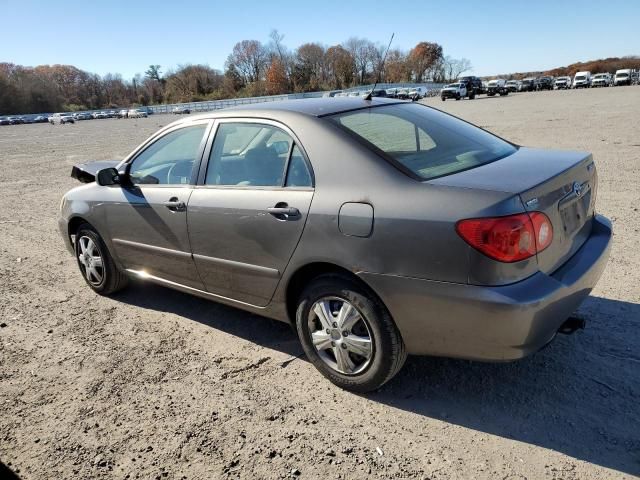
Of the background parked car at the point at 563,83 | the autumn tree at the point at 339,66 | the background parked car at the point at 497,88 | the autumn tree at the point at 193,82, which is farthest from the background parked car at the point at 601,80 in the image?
the autumn tree at the point at 193,82

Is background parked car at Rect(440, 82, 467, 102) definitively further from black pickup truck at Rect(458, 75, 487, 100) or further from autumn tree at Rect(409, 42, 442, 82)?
autumn tree at Rect(409, 42, 442, 82)

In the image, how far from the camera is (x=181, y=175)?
3.85 metres

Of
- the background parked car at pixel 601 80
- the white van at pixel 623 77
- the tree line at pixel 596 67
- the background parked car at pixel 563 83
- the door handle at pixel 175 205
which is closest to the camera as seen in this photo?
the door handle at pixel 175 205

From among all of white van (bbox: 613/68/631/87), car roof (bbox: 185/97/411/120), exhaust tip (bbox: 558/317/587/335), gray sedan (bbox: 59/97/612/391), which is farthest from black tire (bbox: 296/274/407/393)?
white van (bbox: 613/68/631/87)

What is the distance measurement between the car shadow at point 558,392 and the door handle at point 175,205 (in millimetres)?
1160

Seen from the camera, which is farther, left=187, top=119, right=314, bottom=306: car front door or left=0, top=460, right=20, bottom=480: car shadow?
left=187, top=119, right=314, bottom=306: car front door

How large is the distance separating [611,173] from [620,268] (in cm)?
446

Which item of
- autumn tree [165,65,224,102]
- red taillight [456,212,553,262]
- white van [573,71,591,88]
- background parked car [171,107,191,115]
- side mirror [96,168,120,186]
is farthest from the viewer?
autumn tree [165,65,224,102]

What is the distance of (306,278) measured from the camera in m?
3.11

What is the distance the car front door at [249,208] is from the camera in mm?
3043

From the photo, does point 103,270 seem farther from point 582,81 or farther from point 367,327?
point 582,81

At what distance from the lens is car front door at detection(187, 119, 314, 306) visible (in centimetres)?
304

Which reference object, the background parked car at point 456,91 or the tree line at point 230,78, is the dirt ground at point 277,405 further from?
the tree line at point 230,78

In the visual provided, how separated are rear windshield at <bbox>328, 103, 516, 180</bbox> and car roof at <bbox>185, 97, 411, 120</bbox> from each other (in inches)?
3.0
